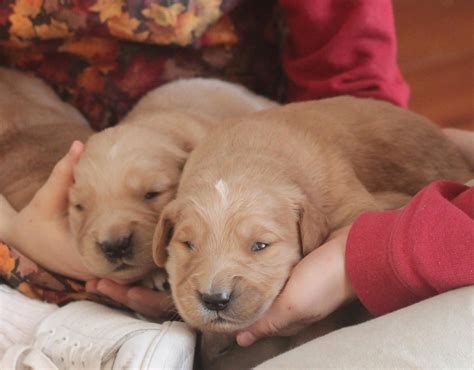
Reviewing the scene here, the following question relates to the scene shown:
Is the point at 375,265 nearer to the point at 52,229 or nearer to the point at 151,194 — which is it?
the point at 151,194

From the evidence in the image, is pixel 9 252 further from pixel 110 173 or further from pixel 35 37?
pixel 35 37

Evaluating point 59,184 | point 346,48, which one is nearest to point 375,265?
point 59,184

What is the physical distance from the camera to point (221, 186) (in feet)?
4.09

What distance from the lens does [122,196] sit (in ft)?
4.90

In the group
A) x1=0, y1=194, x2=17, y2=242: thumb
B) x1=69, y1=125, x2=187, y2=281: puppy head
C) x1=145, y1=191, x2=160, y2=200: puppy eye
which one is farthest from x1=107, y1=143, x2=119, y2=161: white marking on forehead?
x1=0, y1=194, x2=17, y2=242: thumb

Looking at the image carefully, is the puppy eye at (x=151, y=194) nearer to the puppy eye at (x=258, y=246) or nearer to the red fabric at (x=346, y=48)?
the puppy eye at (x=258, y=246)

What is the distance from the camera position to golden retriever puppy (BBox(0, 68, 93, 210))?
1812 millimetres

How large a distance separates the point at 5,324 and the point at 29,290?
0.13 meters

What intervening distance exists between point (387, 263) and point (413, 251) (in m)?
0.05

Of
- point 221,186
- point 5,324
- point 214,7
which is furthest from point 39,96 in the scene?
point 221,186

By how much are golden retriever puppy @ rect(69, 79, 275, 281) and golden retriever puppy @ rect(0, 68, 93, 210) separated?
0.28m

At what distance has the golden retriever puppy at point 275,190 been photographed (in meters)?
1.19

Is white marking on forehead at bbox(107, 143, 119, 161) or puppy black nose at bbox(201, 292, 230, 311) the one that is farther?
white marking on forehead at bbox(107, 143, 119, 161)

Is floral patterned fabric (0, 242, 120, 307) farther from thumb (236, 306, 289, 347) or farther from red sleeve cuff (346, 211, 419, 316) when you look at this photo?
red sleeve cuff (346, 211, 419, 316)
